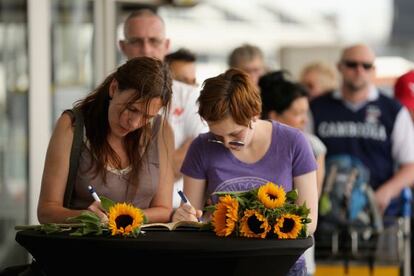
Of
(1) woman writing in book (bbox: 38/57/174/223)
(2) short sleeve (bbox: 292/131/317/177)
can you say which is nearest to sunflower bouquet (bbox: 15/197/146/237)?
(1) woman writing in book (bbox: 38/57/174/223)

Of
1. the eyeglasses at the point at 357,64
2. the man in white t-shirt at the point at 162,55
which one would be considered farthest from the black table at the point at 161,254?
the eyeglasses at the point at 357,64

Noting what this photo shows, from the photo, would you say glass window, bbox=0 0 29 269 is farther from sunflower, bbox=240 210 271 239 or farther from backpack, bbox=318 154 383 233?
sunflower, bbox=240 210 271 239

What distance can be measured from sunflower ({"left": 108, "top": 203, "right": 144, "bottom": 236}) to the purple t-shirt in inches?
30.0

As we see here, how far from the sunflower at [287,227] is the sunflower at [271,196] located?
5 centimetres

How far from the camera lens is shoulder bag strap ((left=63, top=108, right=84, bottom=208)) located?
4375 millimetres

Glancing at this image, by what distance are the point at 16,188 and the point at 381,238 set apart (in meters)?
2.48

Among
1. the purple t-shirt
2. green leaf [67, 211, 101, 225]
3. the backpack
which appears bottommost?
the backpack

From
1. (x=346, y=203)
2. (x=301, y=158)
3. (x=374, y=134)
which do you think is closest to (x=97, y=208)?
(x=301, y=158)

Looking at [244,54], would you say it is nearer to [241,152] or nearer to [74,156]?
[241,152]

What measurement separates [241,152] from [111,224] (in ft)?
3.05

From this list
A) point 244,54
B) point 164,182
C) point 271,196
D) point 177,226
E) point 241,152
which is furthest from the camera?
point 244,54

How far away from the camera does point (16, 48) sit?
8086 millimetres

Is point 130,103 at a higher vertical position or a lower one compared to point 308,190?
higher

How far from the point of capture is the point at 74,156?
4375 millimetres
